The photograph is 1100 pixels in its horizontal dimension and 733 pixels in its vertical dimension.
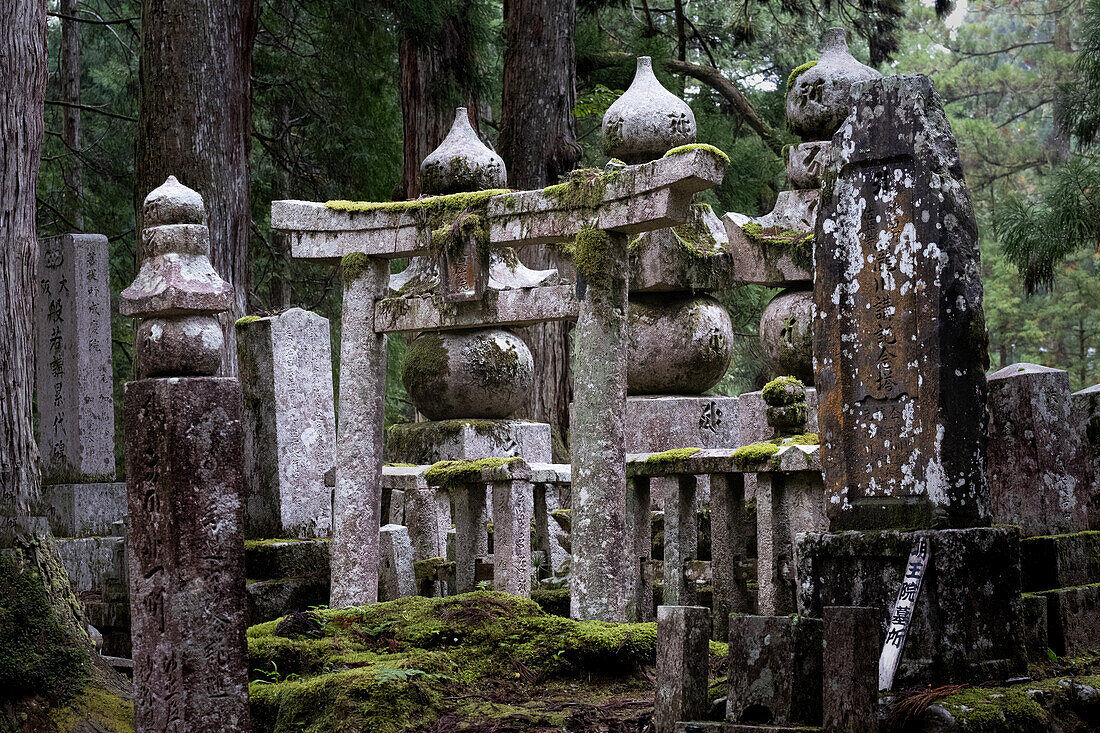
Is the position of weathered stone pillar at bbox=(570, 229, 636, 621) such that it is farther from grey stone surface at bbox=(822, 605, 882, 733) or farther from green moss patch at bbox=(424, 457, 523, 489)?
grey stone surface at bbox=(822, 605, 882, 733)

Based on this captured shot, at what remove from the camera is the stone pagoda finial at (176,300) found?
5.11 metres

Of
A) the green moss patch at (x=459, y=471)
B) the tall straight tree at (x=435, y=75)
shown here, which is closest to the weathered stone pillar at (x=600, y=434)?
the green moss patch at (x=459, y=471)

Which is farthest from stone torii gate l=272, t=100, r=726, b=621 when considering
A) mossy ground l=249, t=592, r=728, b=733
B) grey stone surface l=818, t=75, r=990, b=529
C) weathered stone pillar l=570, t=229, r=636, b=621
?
grey stone surface l=818, t=75, r=990, b=529

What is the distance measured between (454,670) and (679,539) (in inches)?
65.1

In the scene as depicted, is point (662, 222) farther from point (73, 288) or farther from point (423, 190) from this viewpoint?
point (73, 288)

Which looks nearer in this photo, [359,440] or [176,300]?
[176,300]

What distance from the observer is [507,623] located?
7.25 metres

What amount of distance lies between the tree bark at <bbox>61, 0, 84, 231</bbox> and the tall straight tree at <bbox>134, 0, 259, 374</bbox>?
19.2 ft

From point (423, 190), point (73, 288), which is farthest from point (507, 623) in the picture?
point (73, 288)

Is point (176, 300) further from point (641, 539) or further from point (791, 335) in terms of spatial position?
point (791, 335)

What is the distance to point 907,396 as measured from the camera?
5375mm

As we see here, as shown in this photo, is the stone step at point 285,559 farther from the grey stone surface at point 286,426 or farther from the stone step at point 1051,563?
the stone step at point 1051,563

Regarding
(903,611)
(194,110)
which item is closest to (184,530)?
(903,611)

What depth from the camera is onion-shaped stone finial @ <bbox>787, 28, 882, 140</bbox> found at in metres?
8.57
